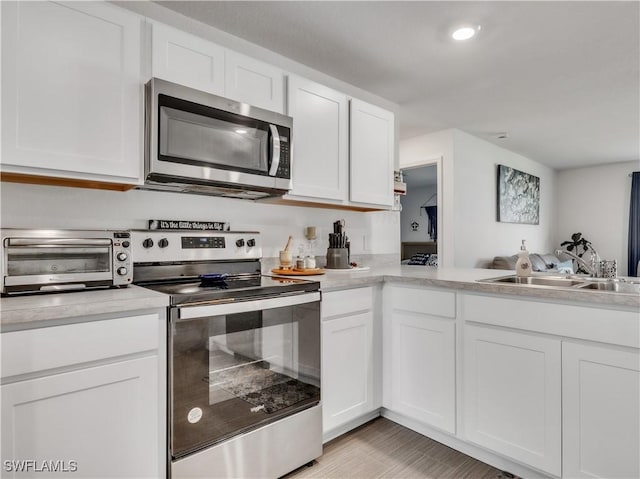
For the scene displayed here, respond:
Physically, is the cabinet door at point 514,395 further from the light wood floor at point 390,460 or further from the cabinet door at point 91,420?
the cabinet door at point 91,420

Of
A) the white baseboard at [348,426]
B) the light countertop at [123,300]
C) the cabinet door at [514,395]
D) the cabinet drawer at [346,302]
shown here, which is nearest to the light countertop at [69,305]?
the light countertop at [123,300]

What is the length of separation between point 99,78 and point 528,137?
462 cm

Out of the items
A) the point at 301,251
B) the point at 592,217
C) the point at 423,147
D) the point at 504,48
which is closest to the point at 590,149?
the point at 592,217

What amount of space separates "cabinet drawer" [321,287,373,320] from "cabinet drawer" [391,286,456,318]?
0.53ft

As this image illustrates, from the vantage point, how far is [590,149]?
526 cm

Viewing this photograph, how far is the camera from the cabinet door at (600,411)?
141 cm

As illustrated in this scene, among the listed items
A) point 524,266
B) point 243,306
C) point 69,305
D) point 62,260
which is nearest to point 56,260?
point 62,260

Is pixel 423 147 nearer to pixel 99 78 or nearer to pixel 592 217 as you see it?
pixel 99 78

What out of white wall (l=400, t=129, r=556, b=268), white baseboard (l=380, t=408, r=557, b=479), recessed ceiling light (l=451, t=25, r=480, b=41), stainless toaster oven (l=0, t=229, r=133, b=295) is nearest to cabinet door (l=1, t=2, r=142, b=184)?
stainless toaster oven (l=0, t=229, r=133, b=295)

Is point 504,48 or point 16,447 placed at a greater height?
point 504,48

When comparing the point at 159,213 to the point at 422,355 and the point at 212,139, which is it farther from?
the point at 422,355

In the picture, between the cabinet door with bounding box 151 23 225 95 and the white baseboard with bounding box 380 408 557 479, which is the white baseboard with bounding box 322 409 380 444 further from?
the cabinet door with bounding box 151 23 225 95

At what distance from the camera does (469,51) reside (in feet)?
8.06

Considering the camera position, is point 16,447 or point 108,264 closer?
point 16,447
